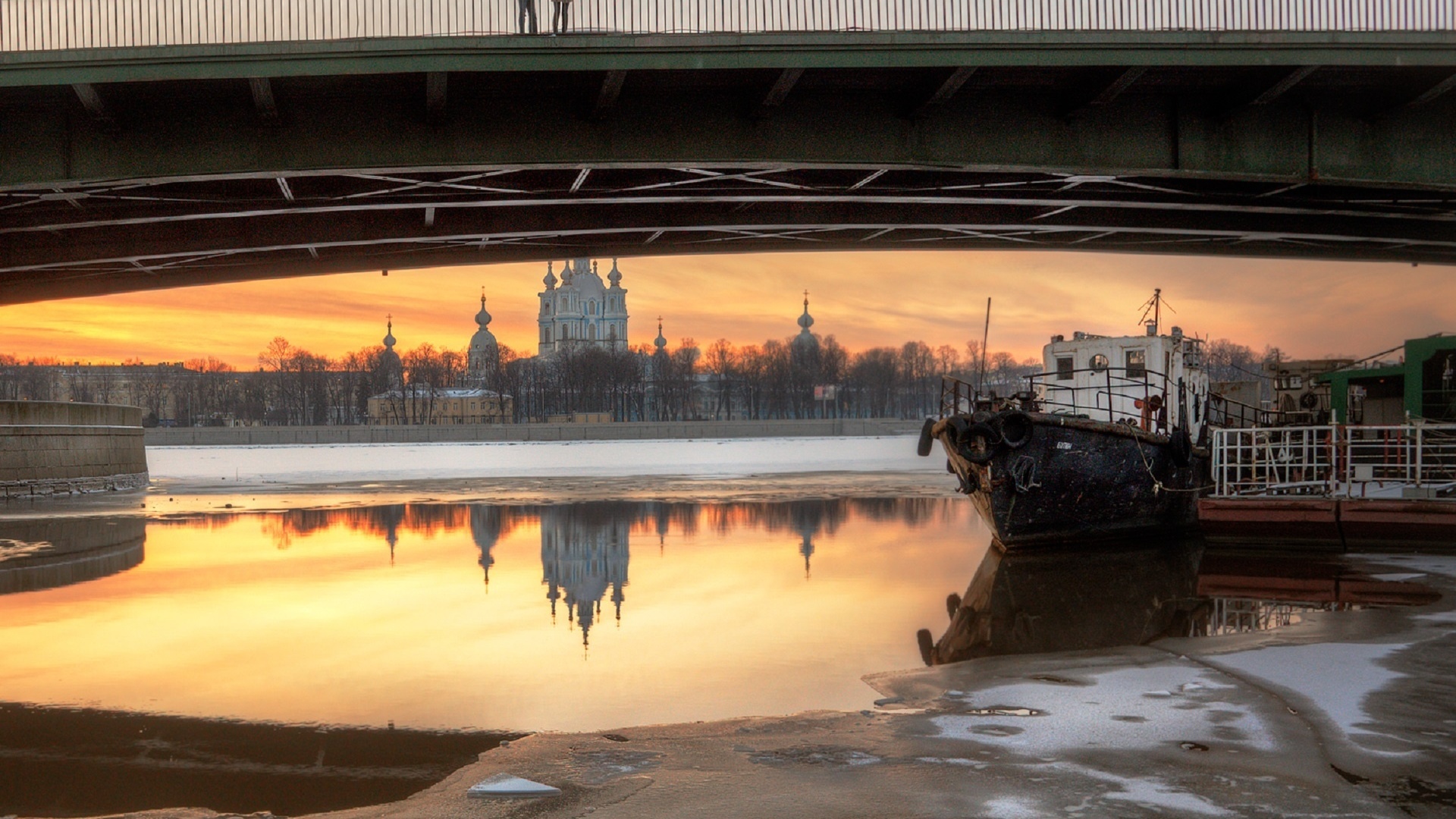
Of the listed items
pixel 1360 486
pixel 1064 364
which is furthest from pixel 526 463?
pixel 1360 486

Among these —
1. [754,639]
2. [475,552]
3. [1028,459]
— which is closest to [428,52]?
[475,552]

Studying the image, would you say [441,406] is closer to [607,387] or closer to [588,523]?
[607,387]

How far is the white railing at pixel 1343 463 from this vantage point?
21.9 m

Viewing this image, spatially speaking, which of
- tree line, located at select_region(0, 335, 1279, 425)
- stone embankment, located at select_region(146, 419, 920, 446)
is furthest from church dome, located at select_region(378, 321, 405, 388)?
stone embankment, located at select_region(146, 419, 920, 446)

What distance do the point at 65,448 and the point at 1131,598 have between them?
107 ft

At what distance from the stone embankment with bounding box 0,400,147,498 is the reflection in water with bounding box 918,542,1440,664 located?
86.7 feet

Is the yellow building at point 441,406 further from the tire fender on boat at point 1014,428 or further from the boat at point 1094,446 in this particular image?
the tire fender on boat at point 1014,428

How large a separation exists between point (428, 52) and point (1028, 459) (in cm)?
1149

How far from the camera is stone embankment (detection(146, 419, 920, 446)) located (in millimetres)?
112312

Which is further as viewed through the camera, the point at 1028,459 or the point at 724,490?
the point at 724,490

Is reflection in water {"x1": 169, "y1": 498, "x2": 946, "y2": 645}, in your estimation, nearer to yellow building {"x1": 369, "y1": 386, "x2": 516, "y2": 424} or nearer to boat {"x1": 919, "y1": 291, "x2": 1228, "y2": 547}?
boat {"x1": 919, "y1": 291, "x2": 1228, "y2": 547}

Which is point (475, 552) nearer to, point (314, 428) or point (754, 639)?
point (754, 639)

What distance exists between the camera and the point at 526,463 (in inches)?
2477

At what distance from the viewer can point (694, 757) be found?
8008mm
